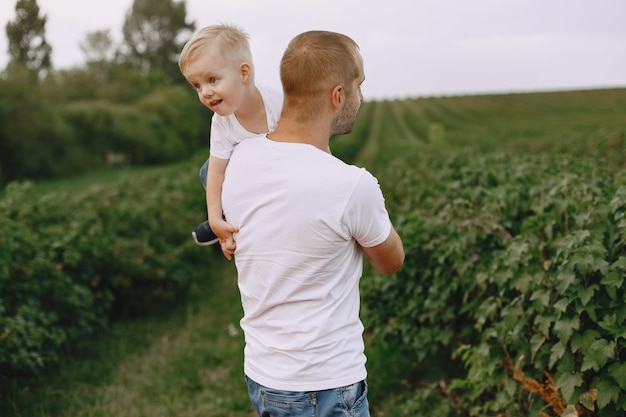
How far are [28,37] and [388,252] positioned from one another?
64.1m

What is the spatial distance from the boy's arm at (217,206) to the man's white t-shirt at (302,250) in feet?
0.24

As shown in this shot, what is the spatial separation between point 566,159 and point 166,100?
177 feet

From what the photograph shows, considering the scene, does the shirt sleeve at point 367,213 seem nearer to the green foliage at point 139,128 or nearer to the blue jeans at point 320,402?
the blue jeans at point 320,402

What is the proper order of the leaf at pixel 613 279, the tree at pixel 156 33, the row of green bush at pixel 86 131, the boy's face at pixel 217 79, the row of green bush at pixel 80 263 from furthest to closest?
the tree at pixel 156 33
the row of green bush at pixel 86 131
the row of green bush at pixel 80 263
the leaf at pixel 613 279
the boy's face at pixel 217 79

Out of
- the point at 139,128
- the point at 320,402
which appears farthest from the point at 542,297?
the point at 139,128

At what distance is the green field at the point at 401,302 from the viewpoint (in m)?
3.07

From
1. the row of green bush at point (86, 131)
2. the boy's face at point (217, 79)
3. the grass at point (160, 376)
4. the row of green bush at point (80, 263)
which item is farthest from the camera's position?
the row of green bush at point (86, 131)

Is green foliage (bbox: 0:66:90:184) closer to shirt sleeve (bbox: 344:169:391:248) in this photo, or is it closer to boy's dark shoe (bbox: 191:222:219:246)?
boy's dark shoe (bbox: 191:222:219:246)

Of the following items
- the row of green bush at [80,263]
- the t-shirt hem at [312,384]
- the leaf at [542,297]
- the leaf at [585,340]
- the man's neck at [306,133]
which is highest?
the man's neck at [306,133]

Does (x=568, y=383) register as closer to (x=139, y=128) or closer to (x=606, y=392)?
(x=606, y=392)

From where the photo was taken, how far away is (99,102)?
170 ft

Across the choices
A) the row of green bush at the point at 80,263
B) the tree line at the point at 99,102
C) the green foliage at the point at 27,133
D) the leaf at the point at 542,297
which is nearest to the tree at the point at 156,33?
the tree line at the point at 99,102

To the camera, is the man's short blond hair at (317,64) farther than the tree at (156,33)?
No

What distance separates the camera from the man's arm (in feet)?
6.27
